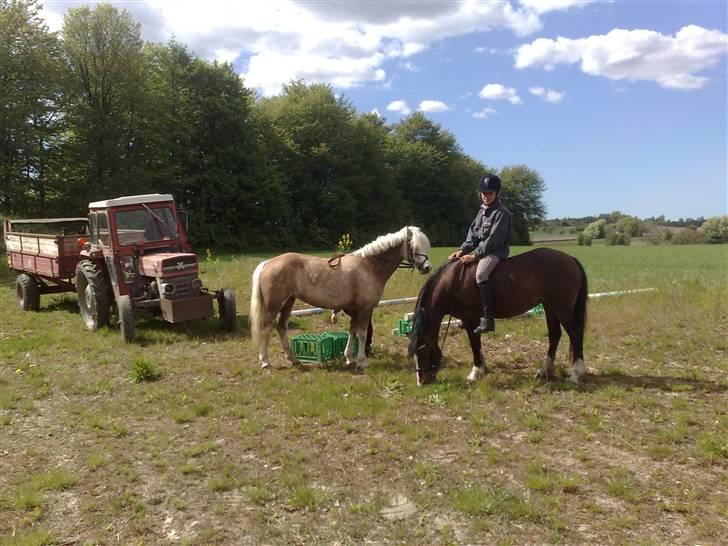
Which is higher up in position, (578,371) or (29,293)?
(29,293)

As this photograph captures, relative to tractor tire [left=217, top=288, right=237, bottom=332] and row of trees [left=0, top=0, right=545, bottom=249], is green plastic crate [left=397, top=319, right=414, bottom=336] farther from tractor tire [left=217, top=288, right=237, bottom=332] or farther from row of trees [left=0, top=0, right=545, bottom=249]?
row of trees [left=0, top=0, right=545, bottom=249]

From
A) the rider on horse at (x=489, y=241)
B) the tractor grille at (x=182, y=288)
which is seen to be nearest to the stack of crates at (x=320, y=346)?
the rider on horse at (x=489, y=241)

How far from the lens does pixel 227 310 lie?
9.26m

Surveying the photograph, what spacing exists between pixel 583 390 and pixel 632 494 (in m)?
2.41

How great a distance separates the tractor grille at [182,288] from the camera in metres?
8.51

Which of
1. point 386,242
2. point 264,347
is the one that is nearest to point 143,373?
point 264,347

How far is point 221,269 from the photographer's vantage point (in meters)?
17.4

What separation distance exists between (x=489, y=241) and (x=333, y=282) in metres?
2.31

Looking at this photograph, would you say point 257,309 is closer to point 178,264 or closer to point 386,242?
point 386,242

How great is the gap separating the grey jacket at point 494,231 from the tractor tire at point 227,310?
4835 mm

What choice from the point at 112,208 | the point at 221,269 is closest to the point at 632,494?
the point at 112,208

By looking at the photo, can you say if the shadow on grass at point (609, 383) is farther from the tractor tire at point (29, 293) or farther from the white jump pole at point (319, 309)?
the tractor tire at point (29, 293)

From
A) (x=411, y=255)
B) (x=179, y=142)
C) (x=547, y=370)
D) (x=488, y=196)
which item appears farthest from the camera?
(x=179, y=142)

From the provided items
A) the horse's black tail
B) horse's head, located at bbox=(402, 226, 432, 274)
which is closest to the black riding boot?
horse's head, located at bbox=(402, 226, 432, 274)
